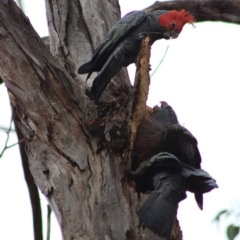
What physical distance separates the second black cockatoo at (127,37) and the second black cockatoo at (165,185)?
54cm

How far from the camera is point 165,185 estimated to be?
275cm

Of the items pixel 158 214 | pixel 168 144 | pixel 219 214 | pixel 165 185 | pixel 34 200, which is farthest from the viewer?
→ pixel 34 200

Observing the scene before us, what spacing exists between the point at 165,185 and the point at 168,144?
308 mm

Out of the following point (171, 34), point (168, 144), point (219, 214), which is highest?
point (171, 34)

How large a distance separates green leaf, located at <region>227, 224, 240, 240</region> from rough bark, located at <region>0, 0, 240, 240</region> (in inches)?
20.5

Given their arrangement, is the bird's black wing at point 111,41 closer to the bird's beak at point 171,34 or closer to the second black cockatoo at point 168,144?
the bird's beak at point 171,34

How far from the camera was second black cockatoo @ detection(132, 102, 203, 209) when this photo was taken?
9.73 feet

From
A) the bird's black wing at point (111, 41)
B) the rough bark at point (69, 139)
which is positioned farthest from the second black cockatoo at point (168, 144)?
the bird's black wing at point (111, 41)

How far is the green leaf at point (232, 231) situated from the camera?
299 cm

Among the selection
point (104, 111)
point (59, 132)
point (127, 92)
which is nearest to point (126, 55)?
point (127, 92)

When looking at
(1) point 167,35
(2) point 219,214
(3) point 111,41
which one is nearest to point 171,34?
(1) point 167,35

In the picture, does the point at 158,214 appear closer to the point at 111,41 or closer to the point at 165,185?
the point at 165,185

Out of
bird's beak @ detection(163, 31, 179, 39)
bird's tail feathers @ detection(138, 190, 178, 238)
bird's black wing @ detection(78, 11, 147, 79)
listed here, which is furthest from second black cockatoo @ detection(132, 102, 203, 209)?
bird's beak @ detection(163, 31, 179, 39)

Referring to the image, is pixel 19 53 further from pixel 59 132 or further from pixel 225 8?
pixel 225 8
